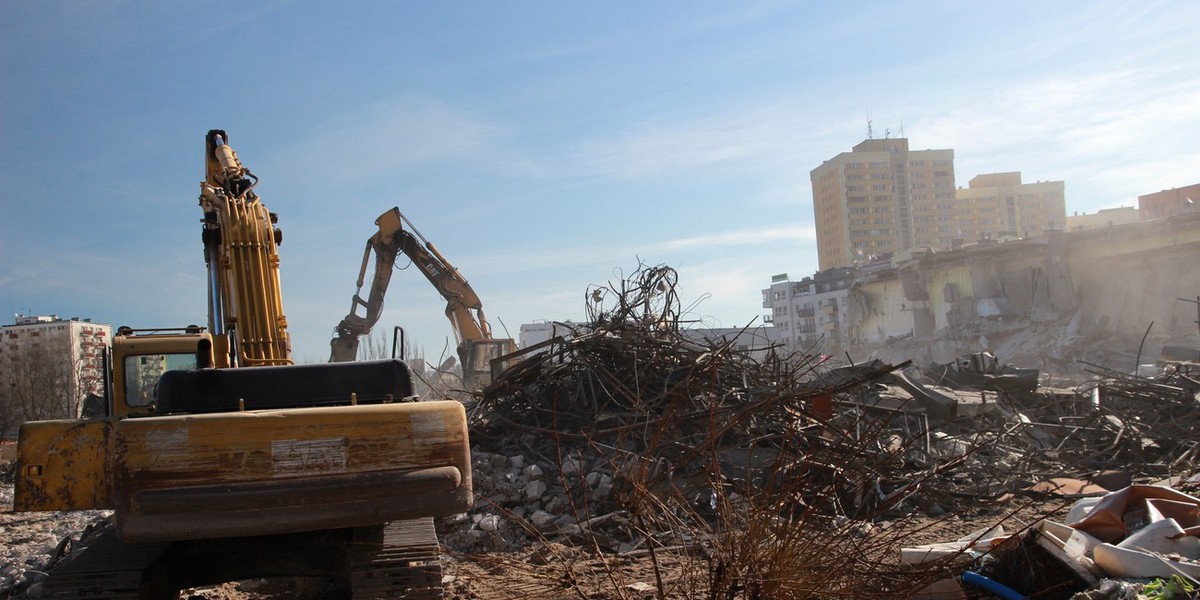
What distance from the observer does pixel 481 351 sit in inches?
733

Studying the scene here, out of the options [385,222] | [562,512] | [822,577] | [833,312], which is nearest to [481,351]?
[385,222]

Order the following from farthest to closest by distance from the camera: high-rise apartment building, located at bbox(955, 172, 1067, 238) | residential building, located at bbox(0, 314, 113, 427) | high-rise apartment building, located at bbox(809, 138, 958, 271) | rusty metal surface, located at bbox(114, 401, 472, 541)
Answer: high-rise apartment building, located at bbox(955, 172, 1067, 238), high-rise apartment building, located at bbox(809, 138, 958, 271), residential building, located at bbox(0, 314, 113, 427), rusty metal surface, located at bbox(114, 401, 472, 541)

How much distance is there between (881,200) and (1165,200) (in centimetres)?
4764

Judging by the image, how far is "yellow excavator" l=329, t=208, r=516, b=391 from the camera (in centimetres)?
1748

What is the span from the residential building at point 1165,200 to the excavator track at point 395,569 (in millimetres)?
66578

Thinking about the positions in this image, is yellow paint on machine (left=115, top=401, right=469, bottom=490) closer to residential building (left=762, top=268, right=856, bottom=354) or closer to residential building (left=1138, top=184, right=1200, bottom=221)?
residential building (left=762, top=268, right=856, bottom=354)

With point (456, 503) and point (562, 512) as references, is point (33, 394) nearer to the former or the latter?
point (562, 512)

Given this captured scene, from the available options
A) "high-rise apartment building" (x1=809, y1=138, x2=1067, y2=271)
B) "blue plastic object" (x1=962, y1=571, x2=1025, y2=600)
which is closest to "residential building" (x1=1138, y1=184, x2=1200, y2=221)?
"high-rise apartment building" (x1=809, y1=138, x2=1067, y2=271)

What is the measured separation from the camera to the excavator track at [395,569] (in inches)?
211

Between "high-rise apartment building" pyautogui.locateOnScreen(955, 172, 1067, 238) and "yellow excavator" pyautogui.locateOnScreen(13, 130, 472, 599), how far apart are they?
126723 millimetres

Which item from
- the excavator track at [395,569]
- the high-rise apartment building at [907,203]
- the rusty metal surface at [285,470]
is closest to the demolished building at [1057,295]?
the excavator track at [395,569]

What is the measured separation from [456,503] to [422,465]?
29 centimetres

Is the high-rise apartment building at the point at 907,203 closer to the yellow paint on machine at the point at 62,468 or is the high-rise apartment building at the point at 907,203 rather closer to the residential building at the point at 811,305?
the residential building at the point at 811,305

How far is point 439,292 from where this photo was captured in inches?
730
